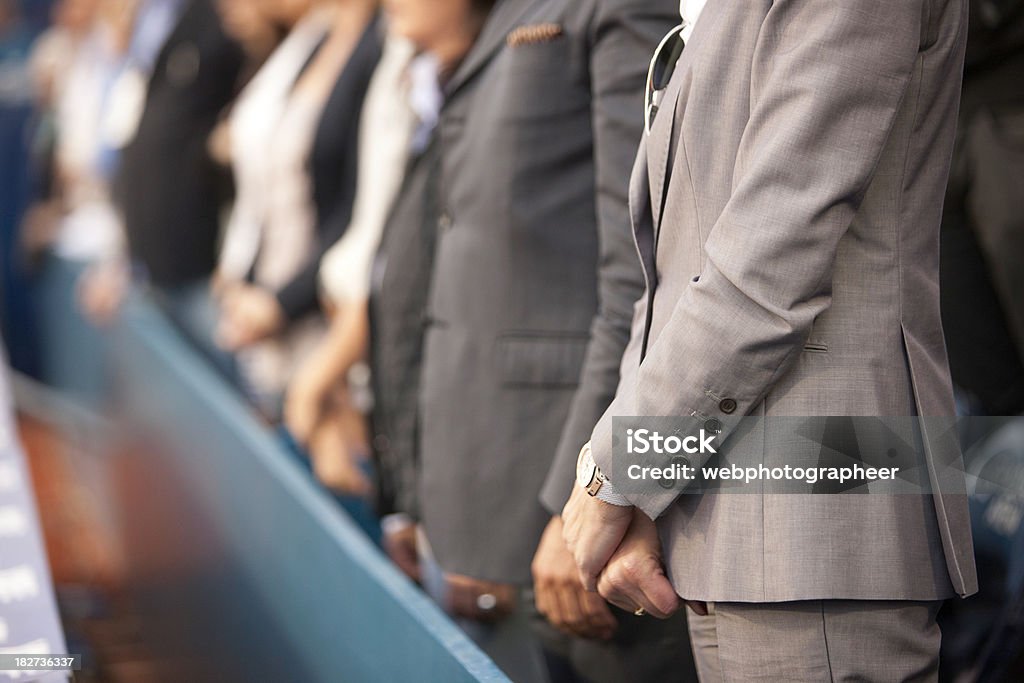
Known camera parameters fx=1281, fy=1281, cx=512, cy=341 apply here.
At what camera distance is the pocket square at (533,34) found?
147 cm

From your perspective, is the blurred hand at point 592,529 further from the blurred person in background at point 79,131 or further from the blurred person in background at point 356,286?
the blurred person in background at point 79,131

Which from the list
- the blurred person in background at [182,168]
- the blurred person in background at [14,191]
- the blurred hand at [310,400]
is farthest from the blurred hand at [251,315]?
the blurred person in background at [14,191]

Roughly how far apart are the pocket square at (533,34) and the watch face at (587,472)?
21.7 inches

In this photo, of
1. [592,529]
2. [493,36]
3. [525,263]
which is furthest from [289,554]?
[592,529]

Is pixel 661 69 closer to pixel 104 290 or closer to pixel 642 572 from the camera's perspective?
pixel 642 572

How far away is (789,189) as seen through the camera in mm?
1024

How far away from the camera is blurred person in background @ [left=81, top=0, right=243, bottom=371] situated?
12.5ft

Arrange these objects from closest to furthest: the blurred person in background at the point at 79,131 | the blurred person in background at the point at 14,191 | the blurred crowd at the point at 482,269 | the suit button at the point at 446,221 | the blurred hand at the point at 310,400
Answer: the blurred crowd at the point at 482,269, the suit button at the point at 446,221, the blurred hand at the point at 310,400, the blurred person in background at the point at 79,131, the blurred person in background at the point at 14,191

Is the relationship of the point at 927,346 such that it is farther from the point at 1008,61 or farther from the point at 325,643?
the point at 325,643

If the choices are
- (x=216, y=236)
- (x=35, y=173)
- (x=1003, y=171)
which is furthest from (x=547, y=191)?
(x=35, y=173)

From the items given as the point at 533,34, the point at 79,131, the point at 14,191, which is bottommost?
the point at 14,191

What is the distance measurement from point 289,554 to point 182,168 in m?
1.97

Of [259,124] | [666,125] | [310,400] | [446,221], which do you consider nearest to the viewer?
[666,125]

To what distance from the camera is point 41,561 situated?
1660 millimetres
